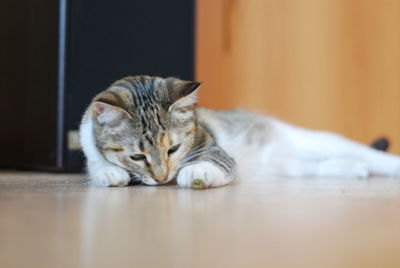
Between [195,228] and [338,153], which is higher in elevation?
A: [195,228]

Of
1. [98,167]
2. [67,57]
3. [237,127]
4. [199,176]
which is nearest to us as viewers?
[199,176]

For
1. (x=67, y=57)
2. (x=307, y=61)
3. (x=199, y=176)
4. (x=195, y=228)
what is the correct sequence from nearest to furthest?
(x=195, y=228) → (x=199, y=176) → (x=67, y=57) → (x=307, y=61)

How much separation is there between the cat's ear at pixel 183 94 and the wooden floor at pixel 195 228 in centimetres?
28

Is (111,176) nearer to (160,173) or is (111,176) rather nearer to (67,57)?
(160,173)

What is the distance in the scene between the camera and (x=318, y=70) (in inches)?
131

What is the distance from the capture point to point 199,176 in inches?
56.2

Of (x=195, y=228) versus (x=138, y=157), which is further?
(x=138, y=157)

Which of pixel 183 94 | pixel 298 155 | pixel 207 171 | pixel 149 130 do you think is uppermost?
pixel 183 94

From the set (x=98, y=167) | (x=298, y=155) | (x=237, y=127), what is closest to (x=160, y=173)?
(x=98, y=167)

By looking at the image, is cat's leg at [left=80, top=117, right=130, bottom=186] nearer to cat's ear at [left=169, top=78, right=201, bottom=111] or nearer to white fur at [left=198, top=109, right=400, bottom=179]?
cat's ear at [left=169, top=78, right=201, bottom=111]

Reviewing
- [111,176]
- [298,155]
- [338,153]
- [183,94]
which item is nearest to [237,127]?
[298,155]

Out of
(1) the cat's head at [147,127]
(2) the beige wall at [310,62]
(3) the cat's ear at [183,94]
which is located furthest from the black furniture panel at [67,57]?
(2) the beige wall at [310,62]

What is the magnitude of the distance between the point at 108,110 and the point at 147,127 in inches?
4.8

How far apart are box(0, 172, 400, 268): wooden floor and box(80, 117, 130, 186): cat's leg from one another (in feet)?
0.27
